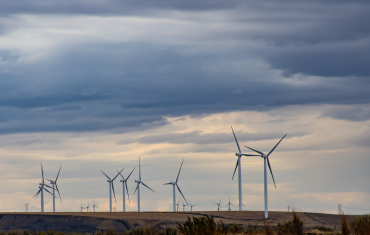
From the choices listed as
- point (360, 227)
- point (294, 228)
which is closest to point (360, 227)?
point (360, 227)

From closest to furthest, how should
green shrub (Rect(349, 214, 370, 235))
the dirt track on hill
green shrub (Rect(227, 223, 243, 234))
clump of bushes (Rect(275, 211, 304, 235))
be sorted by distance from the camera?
green shrub (Rect(349, 214, 370, 235))
clump of bushes (Rect(275, 211, 304, 235))
green shrub (Rect(227, 223, 243, 234))
the dirt track on hill

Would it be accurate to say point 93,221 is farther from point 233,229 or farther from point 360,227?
point 360,227

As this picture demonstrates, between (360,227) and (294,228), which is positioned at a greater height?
(360,227)

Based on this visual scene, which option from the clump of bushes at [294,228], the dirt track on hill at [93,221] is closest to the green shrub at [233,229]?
the clump of bushes at [294,228]

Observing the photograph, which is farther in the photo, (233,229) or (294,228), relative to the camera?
(233,229)

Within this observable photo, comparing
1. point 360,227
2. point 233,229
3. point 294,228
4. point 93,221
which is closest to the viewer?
point 360,227

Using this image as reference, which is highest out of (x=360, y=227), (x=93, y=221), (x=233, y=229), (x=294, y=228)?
(x=360, y=227)

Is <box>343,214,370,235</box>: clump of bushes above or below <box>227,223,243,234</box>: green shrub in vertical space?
above

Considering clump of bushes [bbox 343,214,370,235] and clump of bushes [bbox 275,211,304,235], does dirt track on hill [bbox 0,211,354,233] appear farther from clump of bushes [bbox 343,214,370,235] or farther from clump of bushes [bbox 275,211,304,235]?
clump of bushes [bbox 343,214,370,235]

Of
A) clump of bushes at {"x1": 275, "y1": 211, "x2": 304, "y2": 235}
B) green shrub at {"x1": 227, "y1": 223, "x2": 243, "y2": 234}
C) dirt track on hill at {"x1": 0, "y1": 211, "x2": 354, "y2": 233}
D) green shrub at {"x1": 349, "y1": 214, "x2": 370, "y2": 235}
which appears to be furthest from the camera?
dirt track on hill at {"x1": 0, "y1": 211, "x2": 354, "y2": 233}

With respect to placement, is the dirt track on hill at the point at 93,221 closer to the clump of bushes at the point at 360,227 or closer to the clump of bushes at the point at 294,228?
the clump of bushes at the point at 294,228

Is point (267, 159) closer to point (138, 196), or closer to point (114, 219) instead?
point (114, 219)

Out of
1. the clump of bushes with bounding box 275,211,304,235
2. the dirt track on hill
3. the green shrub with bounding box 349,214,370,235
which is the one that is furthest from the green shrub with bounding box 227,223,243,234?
the dirt track on hill

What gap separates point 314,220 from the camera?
100125 mm
